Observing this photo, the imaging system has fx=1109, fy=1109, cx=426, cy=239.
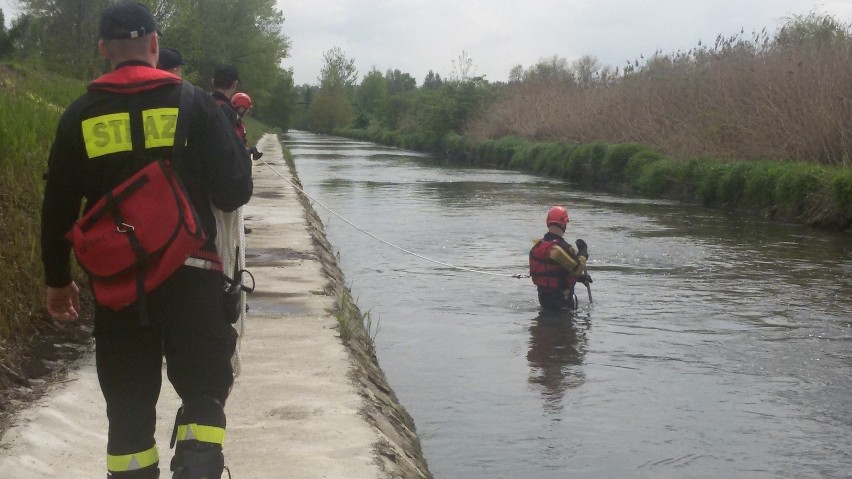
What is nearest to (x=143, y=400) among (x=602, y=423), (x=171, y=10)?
(x=602, y=423)

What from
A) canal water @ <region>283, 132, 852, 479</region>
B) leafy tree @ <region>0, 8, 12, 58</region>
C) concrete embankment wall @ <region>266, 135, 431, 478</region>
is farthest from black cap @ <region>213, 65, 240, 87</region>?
leafy tree @ <region>0, 8, 12, 58</region>

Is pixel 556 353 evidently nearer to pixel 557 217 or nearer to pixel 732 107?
pixel 557 217

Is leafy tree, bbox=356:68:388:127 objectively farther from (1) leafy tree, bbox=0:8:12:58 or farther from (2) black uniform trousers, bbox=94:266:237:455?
(2) black uniform trousers, bbox=94:266:237:455

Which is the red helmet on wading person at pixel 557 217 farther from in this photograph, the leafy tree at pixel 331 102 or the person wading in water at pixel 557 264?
the leafy tree at pixel 331 102

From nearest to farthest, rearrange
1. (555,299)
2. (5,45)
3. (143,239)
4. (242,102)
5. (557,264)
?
(143,239) → (557,264) → (555,299) → (242,102) → (5,45)

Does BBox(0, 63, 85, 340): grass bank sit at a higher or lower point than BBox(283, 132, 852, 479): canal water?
higher

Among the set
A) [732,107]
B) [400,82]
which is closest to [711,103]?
[732,107]

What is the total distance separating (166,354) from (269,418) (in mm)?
1929

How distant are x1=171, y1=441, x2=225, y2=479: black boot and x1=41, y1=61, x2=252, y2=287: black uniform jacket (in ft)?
2.13

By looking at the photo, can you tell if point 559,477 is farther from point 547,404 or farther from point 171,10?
point 171,10

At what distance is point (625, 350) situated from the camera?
943 centimetres

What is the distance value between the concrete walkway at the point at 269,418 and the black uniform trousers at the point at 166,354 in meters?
1.05

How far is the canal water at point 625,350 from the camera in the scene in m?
6.64

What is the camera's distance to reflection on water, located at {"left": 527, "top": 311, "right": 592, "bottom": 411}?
26.8ft
